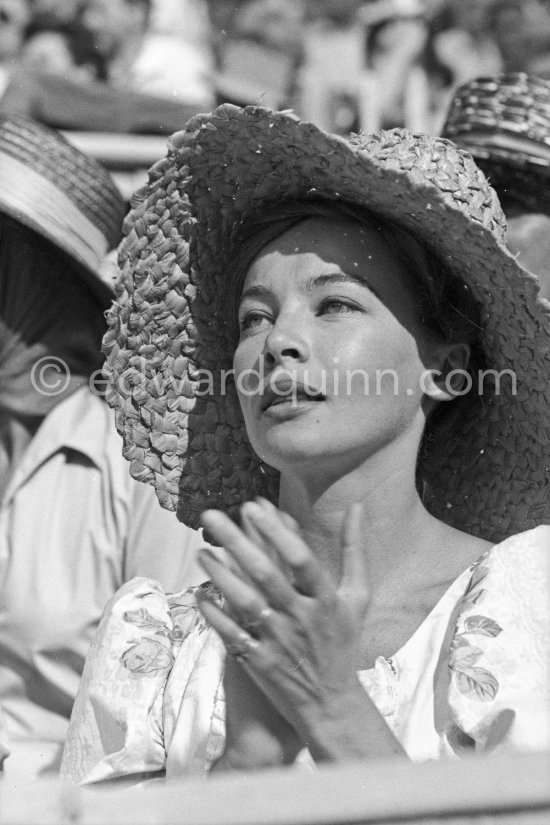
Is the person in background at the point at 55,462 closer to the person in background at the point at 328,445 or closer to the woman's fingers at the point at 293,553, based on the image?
the person in background at the point at 328,445

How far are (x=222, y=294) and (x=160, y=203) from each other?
0.58ft

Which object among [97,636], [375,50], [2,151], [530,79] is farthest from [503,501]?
[375,50]

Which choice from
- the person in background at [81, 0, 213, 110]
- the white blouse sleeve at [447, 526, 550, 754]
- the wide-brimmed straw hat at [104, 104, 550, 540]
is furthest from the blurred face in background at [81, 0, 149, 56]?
the white blouse sleeve at [447, 526, 550, 754]

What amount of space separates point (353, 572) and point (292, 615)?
0.08 metres

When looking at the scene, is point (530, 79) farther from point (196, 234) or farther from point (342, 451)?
point (342, 451)

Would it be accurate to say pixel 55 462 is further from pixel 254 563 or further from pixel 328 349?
pixel 254 563

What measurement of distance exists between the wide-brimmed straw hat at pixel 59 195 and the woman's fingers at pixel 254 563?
1884 millimetres

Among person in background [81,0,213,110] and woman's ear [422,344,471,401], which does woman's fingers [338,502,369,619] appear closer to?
woman's ear [422,344,471,401]

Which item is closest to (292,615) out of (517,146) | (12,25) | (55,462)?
(55,462)

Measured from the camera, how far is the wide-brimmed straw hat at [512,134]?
327 centimetres

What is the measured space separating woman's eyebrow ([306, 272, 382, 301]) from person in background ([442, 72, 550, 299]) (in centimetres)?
126

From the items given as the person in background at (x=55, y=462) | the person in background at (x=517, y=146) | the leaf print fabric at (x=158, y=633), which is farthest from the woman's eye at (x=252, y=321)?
the person in background at (x=517, y=146)

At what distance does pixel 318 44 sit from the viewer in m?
5.65

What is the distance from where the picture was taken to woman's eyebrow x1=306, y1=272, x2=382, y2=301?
6.51 feet
